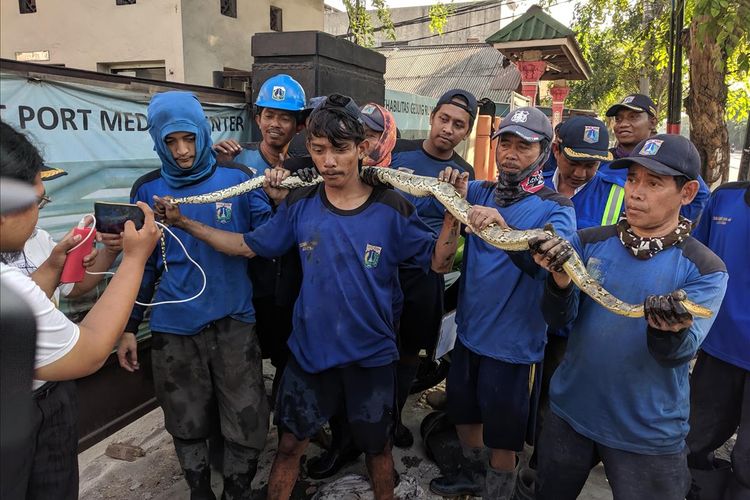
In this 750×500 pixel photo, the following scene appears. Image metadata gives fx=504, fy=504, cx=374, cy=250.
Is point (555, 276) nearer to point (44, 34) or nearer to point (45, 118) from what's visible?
point (45, 118)

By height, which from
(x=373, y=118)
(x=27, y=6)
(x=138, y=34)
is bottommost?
(x=373, y=118)

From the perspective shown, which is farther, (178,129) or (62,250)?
(178,129)

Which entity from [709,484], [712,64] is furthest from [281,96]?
→ [712,64]

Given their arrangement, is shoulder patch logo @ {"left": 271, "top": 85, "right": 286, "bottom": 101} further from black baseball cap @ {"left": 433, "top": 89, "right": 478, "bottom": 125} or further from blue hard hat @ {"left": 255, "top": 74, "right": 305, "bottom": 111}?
black baseball cap @ {"left": 433, "top": 89, "right": 478, "bottom": 125}

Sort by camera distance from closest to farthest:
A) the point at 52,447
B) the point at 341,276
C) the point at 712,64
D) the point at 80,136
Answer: the point at 52,447
the point at 341,276
the point at 80,136
the point at 712,64

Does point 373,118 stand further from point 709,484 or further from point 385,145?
point 709,484

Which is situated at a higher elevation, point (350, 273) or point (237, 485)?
point (350, 273)

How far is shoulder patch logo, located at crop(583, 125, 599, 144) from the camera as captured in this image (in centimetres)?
360

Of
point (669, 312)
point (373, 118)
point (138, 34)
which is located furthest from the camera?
point (138, 34)

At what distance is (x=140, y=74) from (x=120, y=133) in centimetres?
1279

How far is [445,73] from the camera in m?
31.1

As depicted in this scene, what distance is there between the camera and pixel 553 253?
2.15m

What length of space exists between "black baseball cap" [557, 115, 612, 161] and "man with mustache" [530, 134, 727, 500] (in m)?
1.31

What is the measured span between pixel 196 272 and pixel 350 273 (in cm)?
91
